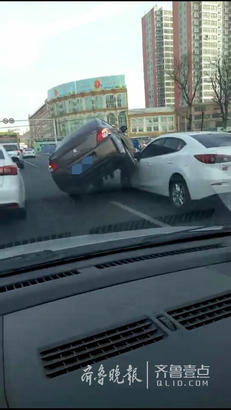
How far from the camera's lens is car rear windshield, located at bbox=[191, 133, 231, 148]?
224 inches

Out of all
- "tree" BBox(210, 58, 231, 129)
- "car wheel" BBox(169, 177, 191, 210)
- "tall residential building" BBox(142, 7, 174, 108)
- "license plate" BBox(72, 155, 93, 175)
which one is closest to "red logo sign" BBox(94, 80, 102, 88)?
"tall residential building" BBox(142, 7, 174, 108)

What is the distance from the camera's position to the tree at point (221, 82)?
11.6ft

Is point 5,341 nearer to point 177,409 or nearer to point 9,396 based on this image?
point 9,396

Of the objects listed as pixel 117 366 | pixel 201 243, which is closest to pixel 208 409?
pixel 117 366

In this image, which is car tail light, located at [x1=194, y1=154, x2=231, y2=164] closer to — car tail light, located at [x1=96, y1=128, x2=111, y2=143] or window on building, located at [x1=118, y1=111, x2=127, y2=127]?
car tail light, located at [x1=96, y1=128, x2=111, y2=143]

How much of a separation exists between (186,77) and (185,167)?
7.48 ft

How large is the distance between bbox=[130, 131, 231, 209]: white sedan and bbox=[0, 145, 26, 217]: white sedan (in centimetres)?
170

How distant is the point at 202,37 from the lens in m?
3.38

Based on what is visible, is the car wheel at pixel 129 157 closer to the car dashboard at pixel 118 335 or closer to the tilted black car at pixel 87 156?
the tilted black car at pixel 87 156

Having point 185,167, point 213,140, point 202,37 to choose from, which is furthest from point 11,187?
point 202,37

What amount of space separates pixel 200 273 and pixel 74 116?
8.78ft

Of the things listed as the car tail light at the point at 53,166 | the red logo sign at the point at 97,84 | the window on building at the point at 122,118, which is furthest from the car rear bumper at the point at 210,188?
the red logo sign at the point at 97,84

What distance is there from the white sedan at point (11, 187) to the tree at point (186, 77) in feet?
9.35

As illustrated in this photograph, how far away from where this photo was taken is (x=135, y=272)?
2.21m
